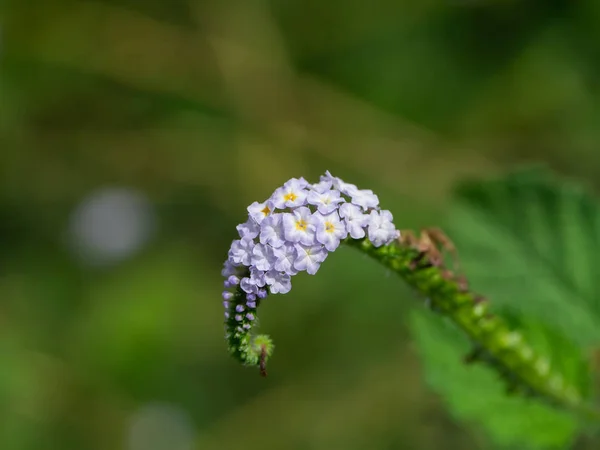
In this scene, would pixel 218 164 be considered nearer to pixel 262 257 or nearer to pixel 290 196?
pixel 290 196

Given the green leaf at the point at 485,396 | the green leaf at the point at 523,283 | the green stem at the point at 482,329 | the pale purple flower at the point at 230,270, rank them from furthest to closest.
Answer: the green leaf at the point at 523,283 → the green leaf at the point at 485,396 → the green stem at the point at 482,329 → the pale purple flower at the point at 230,270

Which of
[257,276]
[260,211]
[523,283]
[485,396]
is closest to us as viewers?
[257,276]

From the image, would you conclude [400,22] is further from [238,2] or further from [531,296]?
[531,296]

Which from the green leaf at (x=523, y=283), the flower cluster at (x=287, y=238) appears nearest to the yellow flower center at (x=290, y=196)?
the flower cluster at (x=287, y=238)

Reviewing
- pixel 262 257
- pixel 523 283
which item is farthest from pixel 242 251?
pixel 523 283

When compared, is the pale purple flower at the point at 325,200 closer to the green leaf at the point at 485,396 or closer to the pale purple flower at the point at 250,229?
the pale purple flower at the point at 250,229

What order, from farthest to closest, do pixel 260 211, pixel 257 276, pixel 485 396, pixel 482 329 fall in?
pixel 485 396 < pixel 482 329 < pixel 260 211 < pixel 257 276

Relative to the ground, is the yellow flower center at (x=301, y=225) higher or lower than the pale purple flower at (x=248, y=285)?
higher
